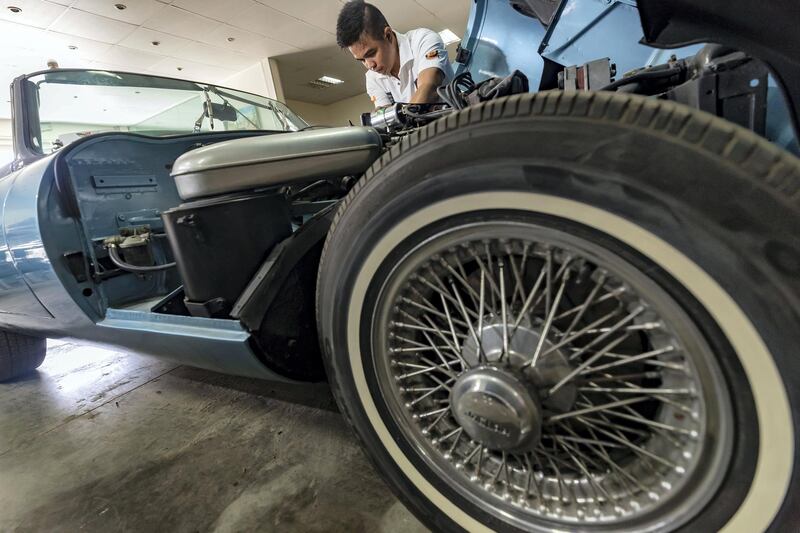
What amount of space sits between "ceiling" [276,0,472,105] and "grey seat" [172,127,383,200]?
23.7 feet

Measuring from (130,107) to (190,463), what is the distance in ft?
8.13

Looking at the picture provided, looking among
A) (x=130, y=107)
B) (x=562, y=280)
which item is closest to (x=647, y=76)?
(x=562, y=280)

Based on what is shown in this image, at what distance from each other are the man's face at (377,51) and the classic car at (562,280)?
1122mm

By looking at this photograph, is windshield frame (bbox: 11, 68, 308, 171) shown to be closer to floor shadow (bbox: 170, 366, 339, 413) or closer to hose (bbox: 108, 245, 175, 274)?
hose (bbox: 108, 245, 175, 274)

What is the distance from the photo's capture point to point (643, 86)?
0.90m

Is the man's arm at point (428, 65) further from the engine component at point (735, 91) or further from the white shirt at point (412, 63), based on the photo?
the engine component at point (735, 91)

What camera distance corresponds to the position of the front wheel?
0.52 m

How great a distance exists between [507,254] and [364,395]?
46 centimetres

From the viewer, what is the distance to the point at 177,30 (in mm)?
6473

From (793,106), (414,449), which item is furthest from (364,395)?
(793,106)

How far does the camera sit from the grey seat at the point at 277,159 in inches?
38.7

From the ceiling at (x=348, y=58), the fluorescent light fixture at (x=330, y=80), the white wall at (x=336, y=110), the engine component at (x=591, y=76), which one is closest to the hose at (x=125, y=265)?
the engine component at (x=591, y=76)

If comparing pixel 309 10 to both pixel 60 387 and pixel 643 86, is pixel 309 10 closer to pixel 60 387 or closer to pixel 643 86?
pixel 60 387

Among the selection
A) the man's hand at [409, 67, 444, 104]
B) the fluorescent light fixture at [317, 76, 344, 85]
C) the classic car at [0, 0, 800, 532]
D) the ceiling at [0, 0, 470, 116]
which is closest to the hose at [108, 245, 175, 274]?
the classic car at [0, 0, 800, 532]
